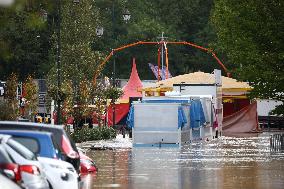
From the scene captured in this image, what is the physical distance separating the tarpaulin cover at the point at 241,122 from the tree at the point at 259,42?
26.2m

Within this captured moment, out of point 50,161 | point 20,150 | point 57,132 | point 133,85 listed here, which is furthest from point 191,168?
point 133,85

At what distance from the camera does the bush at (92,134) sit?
60.6m

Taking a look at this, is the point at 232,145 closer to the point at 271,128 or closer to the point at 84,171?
the point at 84,171

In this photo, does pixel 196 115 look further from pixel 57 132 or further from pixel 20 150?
pixel 20 150

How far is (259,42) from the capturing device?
2020 inches

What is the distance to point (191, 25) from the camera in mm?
134500

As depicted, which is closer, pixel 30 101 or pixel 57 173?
pixel 57 173

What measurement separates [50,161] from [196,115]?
42.5 metres

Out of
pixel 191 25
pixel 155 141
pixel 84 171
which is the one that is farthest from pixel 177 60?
pixel 84 171

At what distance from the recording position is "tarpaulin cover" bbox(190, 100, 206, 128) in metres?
62.4

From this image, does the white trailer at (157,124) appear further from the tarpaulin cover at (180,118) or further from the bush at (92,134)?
the bush at (92,134)

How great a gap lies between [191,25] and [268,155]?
87.9 metres

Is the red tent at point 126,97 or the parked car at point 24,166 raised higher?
the red tent at point 126,97

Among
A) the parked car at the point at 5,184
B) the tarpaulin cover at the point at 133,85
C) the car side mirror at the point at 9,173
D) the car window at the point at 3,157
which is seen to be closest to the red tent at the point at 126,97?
the tarpaulin cover at the point at 133,85
